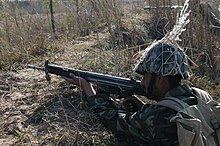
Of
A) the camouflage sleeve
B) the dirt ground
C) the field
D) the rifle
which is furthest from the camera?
the field

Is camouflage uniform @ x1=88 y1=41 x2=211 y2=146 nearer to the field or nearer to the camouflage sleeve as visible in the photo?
the camouflage sleeve

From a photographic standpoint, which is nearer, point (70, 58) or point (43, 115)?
point (43, 115)

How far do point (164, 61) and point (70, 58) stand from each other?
2.55 m

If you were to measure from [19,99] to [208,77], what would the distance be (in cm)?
219

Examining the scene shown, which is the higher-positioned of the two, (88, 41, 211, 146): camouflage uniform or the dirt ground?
(88, 41, 211, 146): camouflage uniform

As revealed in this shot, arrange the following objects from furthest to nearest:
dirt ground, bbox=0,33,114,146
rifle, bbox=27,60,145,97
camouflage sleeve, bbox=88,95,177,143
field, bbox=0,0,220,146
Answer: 1. field, bbox=0,0,220,146
2. dirt ground, bbox=0,33,114,146
3. rifle, bbox=27,60,145,97
4. camouflage sleeve, bbox=88,95,177,143

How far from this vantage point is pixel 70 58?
15.3 feet

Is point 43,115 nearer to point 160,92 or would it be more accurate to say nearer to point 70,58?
point 160,92

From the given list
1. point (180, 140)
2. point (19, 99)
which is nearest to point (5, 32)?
point (19, 99)

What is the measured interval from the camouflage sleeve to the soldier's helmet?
23 cm

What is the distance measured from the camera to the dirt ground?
2.79m

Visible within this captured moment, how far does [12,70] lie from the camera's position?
431 cm

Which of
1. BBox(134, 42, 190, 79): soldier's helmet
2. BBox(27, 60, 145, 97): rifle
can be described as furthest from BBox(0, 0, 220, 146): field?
BBox(134, 42, 190, 79): soldier's helmet

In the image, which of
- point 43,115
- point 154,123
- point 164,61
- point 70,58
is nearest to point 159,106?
point 154,123
